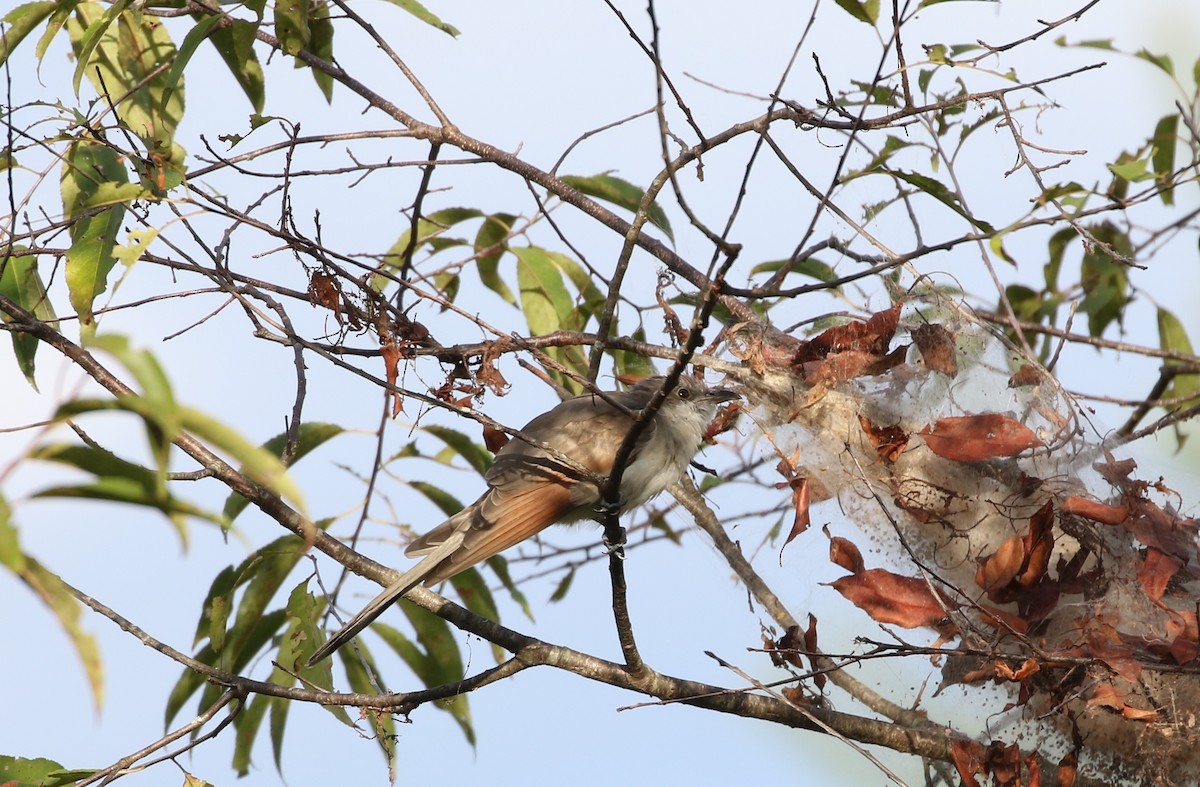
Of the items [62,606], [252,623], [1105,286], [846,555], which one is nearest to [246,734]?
[252,623]

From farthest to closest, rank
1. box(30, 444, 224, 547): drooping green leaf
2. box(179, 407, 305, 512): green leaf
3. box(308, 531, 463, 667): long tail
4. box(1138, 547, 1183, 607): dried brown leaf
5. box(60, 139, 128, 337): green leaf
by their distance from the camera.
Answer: box(308, 531, 463, 667): long tail → box(60, 139, 128, 337): green leaf → box(1138, 547, 1183, 607): dried brown leaf → box(30, 444, 224, 547): drooping green leaf → box(179, 407, 305, 512): green leaf

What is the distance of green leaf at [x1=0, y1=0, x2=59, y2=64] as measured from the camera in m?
3.36

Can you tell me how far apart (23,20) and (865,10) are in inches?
98.9

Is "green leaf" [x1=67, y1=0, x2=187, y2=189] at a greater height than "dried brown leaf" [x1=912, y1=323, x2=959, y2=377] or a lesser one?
greater

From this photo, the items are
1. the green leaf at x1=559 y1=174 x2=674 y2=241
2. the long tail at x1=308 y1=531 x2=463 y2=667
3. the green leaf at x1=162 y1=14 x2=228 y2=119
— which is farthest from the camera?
the green leaf at x1=559 y1=174 x2=674 y2=241

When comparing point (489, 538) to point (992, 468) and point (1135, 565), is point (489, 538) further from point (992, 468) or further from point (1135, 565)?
point (1135, 565)

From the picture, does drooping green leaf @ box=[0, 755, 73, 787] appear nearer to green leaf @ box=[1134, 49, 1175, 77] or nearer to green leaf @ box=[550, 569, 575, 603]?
green leaf @ box=[550, 569, 575, 603]

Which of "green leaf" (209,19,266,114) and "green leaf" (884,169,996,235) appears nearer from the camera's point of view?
"green leaf" (884,169,996,235)

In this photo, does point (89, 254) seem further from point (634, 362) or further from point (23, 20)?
point (634, 362)

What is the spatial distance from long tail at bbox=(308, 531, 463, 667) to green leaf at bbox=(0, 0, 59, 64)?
1.99m

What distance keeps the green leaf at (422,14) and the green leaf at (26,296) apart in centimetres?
139

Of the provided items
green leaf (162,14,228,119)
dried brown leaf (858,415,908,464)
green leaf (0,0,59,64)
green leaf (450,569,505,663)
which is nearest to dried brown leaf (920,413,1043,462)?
dried brown leaf (858,415,908,464)

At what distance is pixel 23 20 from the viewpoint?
3.38m

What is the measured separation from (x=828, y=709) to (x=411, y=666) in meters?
1.70
